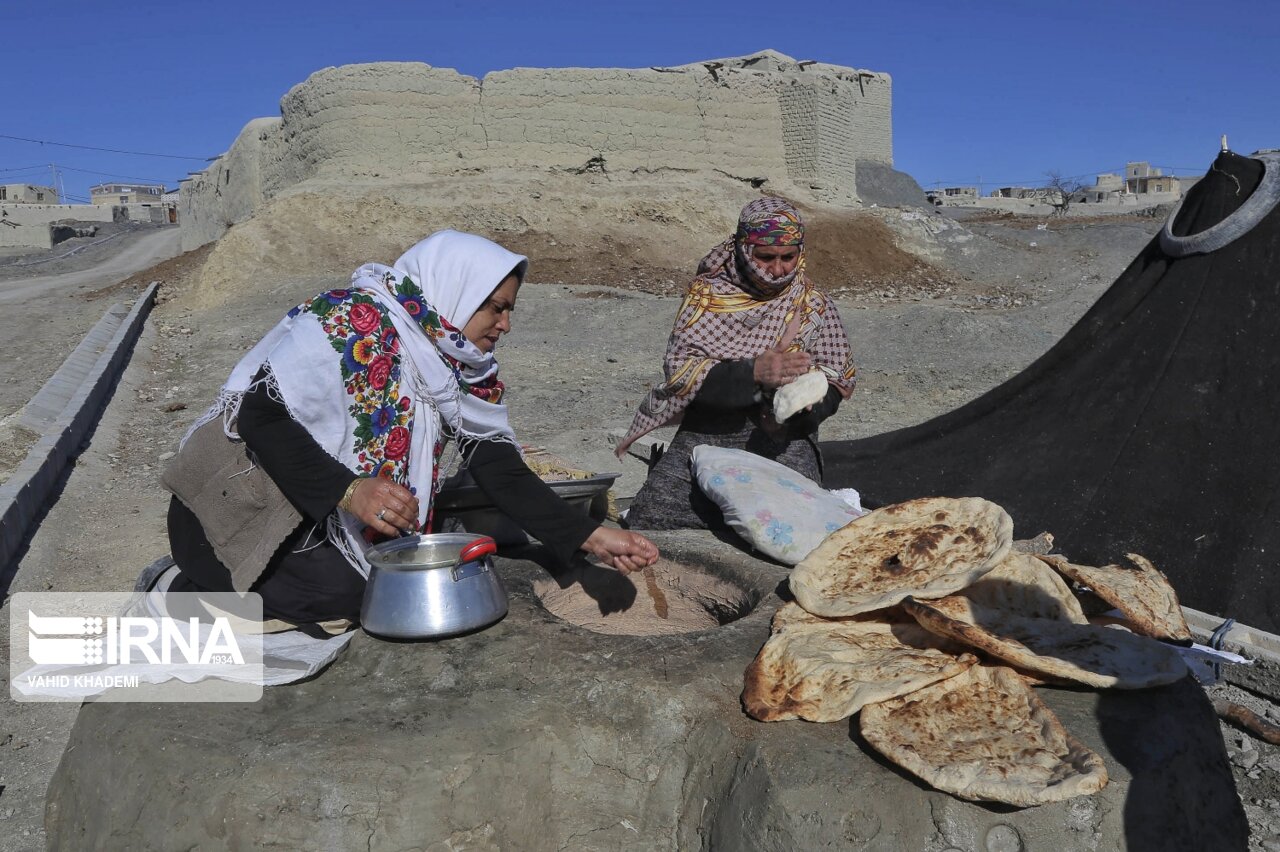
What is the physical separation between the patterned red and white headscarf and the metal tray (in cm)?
53

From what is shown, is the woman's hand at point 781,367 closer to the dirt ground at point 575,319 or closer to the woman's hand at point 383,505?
the woman's hand at point 383,505

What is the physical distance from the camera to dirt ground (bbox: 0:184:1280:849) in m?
4.63

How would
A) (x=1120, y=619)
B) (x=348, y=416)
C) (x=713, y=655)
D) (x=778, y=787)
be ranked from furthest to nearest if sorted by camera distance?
1. (x=1120, y=619)
2. (x=348, y=416)
3. (x=713, y=655)
4. (x=778, y=787)

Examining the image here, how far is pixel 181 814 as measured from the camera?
1.79m

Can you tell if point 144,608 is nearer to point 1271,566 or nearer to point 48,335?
point 1271,566

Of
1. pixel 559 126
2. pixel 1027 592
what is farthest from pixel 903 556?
pixel 559 126

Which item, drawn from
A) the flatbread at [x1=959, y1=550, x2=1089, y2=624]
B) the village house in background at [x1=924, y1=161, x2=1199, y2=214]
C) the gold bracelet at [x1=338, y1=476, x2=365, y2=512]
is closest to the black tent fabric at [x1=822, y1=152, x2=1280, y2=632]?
the flatbread at [x1=959, y1=550, x2=1089, y2=624]

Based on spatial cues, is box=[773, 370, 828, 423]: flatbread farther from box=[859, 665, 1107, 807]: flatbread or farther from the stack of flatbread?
box=[859, 665, 1107, 807]: flatbread

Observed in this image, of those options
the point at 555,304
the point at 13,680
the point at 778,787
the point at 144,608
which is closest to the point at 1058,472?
the point at 778,787

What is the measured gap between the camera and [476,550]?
7.05 feet

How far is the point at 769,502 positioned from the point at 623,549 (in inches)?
27.7

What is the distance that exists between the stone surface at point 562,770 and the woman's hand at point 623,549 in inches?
14.0

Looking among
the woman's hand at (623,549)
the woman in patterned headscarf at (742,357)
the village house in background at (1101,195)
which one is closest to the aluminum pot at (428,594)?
the woman's hand at (623,549)

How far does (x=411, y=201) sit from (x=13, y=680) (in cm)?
1113
